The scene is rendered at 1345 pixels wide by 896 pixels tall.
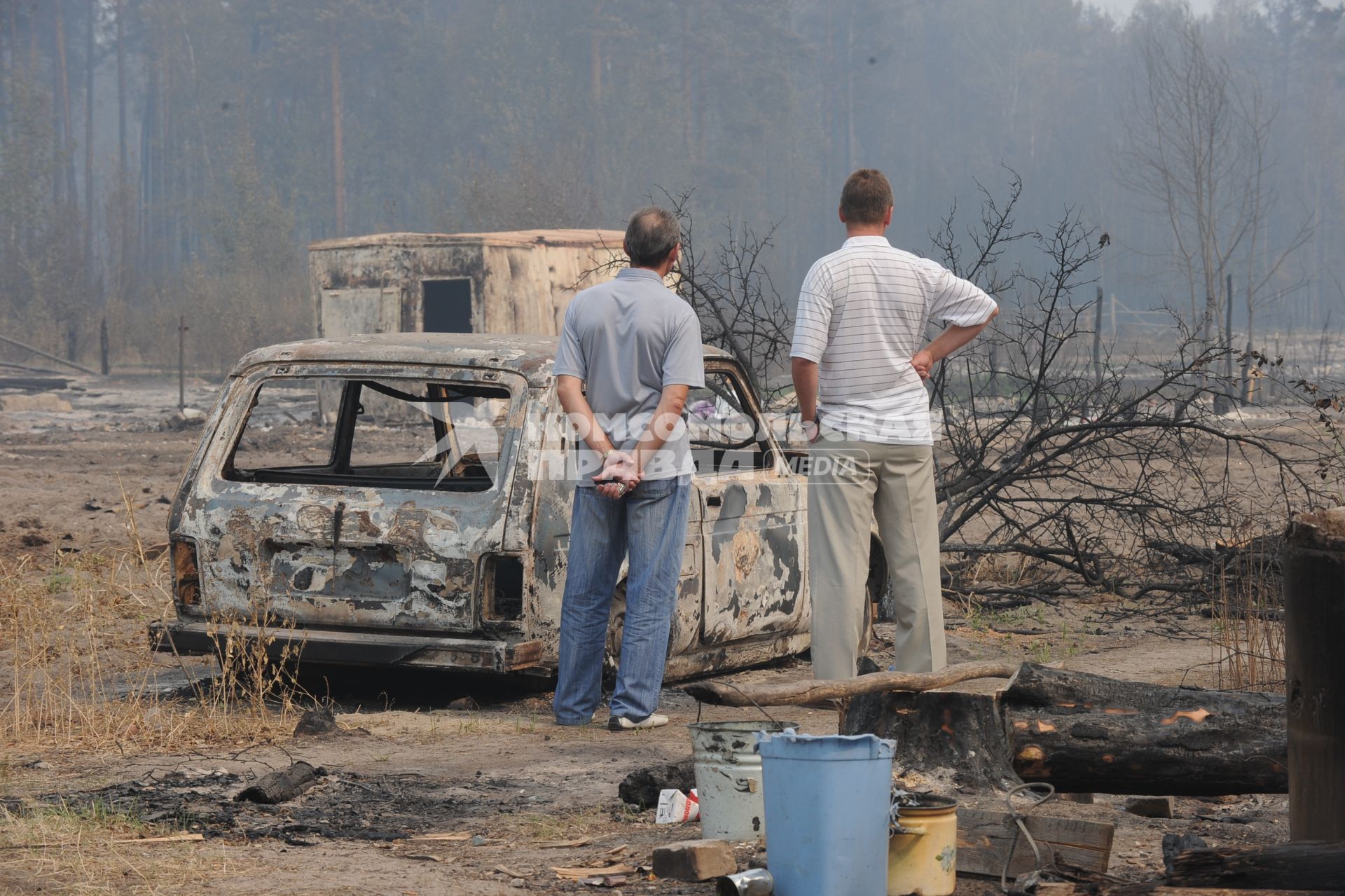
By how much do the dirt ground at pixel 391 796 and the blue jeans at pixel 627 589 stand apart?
0.19 metres

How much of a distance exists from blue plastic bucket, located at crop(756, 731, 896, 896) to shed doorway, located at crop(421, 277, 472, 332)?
18.9 m

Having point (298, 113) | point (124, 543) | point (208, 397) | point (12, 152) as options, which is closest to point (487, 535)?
point (124, 543)

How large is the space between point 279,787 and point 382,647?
3.89 ft

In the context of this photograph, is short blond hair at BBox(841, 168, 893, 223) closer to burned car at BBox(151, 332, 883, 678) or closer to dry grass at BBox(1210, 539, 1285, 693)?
burned car at BBox(151, 332, 883, 678)

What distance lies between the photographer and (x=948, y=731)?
4.45 meters

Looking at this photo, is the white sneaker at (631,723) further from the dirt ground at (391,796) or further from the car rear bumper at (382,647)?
the car rear bumper at (382,647)

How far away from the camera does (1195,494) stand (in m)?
14.4

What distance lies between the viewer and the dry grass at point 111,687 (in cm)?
561

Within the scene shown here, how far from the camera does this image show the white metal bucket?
13.4 feet

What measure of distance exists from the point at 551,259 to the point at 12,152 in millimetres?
35417

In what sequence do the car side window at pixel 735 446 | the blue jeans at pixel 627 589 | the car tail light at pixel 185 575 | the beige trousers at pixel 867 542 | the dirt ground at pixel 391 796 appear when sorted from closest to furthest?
the dirt ground at pixel 391 796 → the beige trousers at pixel 867 542 → the blue jeans at pixel 627 589 → the car tail light at pixel 185 575 → the car side window at pixel 735 446

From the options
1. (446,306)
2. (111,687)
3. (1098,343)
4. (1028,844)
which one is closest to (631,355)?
(1028,844)

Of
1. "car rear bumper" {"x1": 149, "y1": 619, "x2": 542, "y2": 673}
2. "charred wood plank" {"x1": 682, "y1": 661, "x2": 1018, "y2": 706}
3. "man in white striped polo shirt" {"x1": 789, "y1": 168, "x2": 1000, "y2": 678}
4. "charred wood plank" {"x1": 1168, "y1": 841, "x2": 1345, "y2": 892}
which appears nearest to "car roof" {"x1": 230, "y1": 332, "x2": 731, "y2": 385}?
"car rear bumper" {"x1": 149, "y1": 619, "x2": 542, "y2": 673}

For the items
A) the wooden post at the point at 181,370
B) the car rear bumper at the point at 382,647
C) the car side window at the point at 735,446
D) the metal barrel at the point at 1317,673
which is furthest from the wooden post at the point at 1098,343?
the wooden post at the point at 181,370
